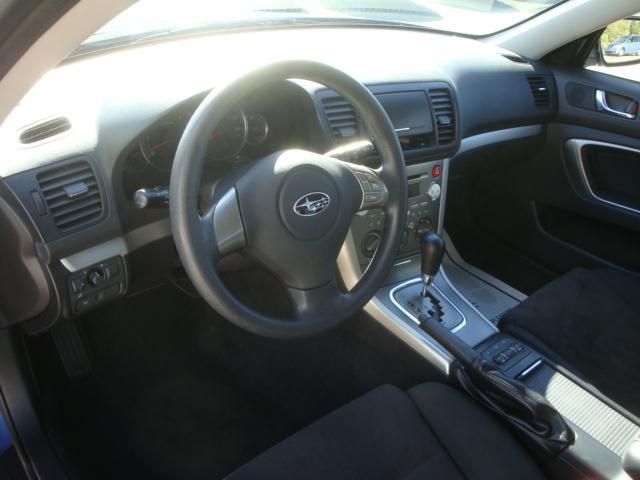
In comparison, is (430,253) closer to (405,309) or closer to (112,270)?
(405,309)

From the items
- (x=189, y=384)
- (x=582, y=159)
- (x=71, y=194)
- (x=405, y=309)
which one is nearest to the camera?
(x=71, y=194)

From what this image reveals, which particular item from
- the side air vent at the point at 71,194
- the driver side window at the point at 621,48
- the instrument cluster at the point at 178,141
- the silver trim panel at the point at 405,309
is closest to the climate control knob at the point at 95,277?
the side air vent at the point at 71,194

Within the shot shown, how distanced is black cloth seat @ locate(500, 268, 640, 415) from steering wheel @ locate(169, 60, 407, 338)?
→ 669mm

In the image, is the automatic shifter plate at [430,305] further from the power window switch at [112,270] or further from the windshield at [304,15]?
the windshield at [304,15]

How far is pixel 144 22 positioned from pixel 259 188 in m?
0.82

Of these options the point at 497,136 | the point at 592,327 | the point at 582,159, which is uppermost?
the point at 497,136

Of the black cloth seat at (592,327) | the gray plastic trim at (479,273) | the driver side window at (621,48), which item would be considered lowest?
the gray plastic trim at (479,273)

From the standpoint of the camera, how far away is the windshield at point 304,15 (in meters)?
1.67

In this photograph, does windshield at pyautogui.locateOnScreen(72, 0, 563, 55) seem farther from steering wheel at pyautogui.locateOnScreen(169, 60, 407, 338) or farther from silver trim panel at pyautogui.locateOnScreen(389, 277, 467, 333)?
silver trim panel at pyautogui.locateOnScreen(389, 277, 467, 333)

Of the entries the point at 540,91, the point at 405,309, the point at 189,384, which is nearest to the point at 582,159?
the point at 540,91

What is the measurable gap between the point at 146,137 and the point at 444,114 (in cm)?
98

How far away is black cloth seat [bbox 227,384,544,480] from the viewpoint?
49.8 inches

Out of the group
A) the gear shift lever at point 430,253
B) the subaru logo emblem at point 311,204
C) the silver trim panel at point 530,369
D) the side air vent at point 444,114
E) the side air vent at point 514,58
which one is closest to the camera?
the subaru logo emblem at point 311,204

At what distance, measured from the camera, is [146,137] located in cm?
142
